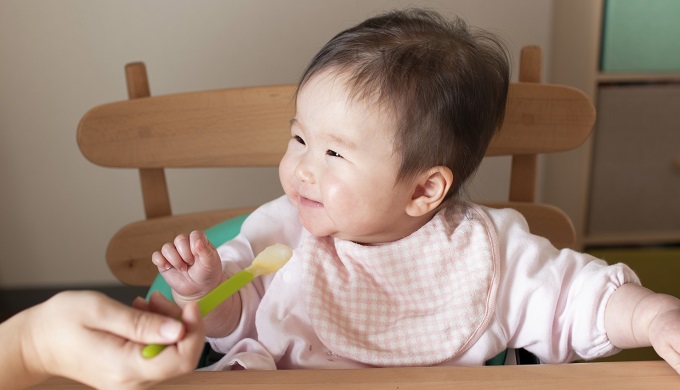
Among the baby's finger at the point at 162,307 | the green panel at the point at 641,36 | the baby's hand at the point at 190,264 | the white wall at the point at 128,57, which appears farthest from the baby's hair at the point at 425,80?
the green panel at the point at 641,36

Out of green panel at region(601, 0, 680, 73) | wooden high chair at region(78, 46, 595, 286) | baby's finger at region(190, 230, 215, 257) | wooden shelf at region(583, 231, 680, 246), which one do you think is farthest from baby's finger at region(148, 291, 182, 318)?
wooden shelf at region(583, 231, 680, 246)

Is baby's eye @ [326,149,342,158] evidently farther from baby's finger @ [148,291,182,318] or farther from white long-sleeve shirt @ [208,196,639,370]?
baby's finger @ [148,291,182,318]

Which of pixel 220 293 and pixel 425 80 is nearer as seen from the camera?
pixel 220 293

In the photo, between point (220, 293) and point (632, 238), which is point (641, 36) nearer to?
point (632, 238)

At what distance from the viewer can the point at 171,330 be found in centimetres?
47

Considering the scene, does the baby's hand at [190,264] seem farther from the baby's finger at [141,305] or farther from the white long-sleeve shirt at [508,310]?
the baby's finger at [141,305]

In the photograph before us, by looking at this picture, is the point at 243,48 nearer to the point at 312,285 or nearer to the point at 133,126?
the point at 133,126

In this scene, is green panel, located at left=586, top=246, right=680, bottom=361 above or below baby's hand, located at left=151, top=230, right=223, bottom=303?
below

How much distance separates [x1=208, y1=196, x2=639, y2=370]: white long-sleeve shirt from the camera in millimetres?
775

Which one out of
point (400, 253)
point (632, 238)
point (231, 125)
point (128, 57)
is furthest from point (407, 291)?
point (632, 238)

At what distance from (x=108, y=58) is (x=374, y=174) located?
99 centimetres

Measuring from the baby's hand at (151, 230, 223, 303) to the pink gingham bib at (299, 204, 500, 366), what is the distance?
0.40 feet

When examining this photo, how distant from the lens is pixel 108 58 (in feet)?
5.14

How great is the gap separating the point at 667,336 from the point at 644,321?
2.0 inches
